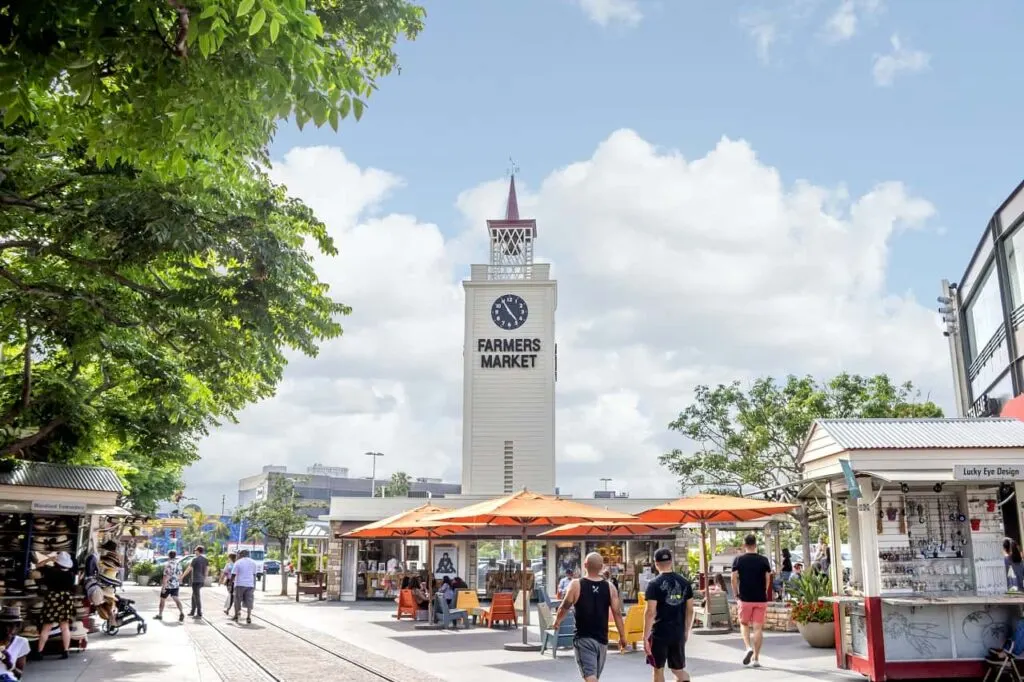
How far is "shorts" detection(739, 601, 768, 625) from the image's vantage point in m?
12.1

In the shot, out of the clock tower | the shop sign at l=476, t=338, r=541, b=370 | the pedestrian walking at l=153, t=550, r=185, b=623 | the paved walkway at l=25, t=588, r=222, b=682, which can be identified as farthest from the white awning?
the shop sign at l=476, t=338, r=541, b=370

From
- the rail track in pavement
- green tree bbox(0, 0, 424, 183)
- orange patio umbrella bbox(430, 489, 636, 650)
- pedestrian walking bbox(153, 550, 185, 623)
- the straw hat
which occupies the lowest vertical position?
the rail track in pavement

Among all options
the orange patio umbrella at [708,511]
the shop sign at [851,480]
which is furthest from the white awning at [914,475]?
the orange patio umbrella at [708,511]

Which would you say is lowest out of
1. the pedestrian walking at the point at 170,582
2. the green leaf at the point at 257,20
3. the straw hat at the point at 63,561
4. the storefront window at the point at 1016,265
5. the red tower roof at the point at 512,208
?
the pedestrian walking at the point at 170,582

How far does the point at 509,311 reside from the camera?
3925cm

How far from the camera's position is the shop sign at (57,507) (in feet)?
49.8

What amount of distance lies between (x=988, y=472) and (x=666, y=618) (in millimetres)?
4809

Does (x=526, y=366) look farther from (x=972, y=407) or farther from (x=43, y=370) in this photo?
(x=43, y=370)

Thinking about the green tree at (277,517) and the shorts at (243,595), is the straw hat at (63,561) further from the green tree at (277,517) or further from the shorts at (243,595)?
the green tree at (277,517)

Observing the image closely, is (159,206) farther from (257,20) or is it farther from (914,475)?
(914,475)

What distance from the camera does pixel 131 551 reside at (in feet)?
181

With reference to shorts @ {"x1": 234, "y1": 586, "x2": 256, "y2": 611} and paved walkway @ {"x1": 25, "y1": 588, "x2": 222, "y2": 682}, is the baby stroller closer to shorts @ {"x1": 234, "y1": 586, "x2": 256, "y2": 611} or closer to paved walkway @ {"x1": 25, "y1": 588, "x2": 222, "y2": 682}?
paved walkway @ {"x1": 25, "y1": 588, "x2": 222, "y2": 682}

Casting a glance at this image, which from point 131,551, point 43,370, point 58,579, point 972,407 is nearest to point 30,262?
point 58,579

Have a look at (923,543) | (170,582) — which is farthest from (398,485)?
(923,543)
